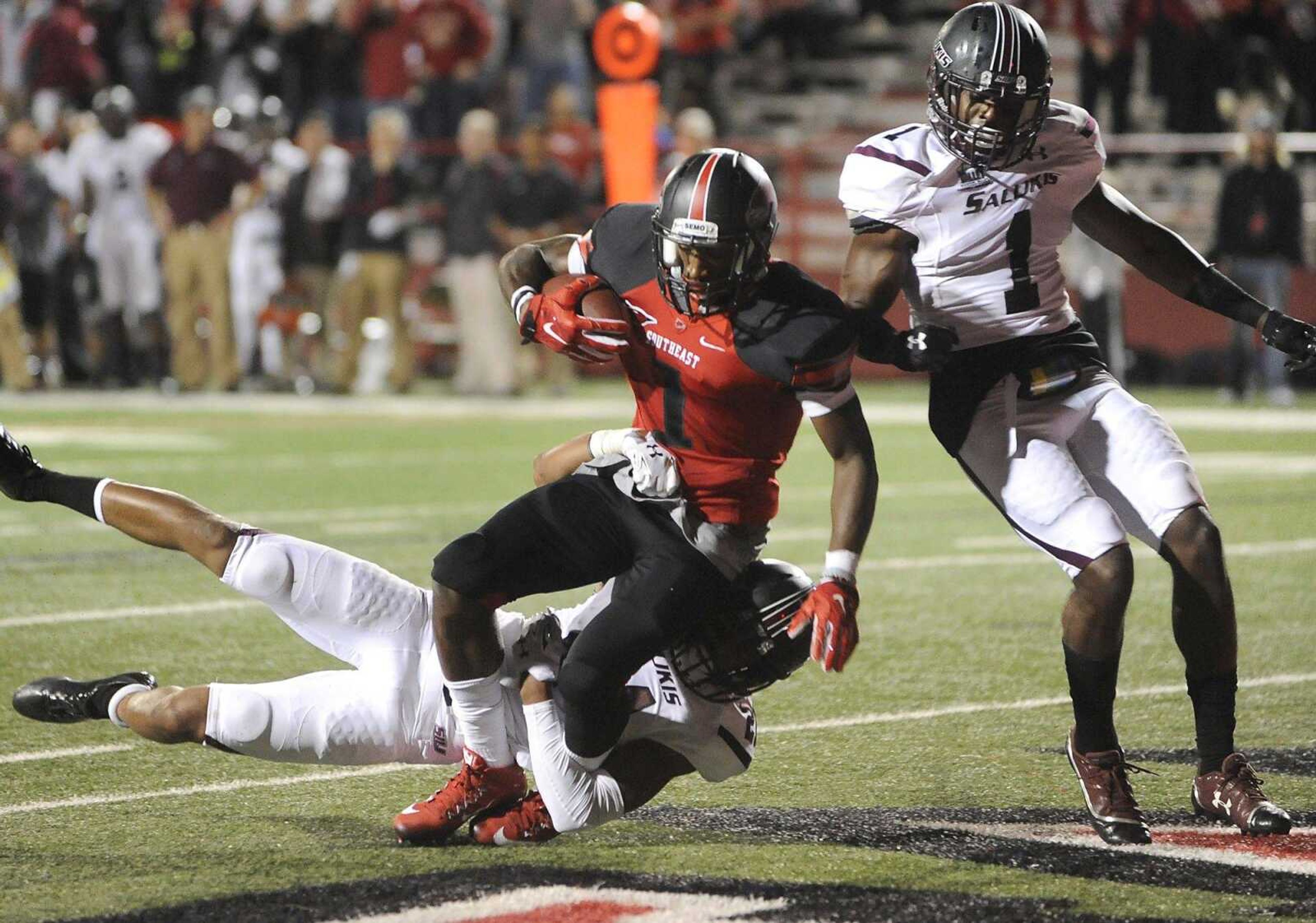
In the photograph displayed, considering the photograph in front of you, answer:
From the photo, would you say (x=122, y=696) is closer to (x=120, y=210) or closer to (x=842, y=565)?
(x=842, y=565)

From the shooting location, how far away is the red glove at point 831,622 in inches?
155

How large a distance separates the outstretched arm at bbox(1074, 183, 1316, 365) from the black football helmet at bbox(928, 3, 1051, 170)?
0.27 metres

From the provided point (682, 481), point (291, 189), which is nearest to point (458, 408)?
point (291, 189)

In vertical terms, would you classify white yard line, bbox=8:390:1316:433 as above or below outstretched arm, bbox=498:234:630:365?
below

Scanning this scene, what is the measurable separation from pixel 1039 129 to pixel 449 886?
210cm

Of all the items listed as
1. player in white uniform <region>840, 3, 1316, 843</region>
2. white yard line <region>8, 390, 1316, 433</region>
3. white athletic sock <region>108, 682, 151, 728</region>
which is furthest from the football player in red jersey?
white yard line <region>8, 390, 1316, 433</region>

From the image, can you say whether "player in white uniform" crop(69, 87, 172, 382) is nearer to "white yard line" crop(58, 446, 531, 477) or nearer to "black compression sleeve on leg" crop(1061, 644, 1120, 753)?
"white yard line" crop(58, 446, 531, 477)

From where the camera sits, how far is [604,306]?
4297mm

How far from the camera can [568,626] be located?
4445 millimetres

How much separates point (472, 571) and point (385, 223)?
38.1 ft

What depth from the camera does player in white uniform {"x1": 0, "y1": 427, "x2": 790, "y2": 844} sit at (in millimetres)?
4211

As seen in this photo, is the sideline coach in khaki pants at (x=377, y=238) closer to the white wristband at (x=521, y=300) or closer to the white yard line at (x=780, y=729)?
the white yard line at (x=780, y=729)

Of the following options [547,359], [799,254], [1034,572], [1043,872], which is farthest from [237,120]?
[1043,872]

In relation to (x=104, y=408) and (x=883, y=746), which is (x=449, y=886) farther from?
(x=104, y=408)
